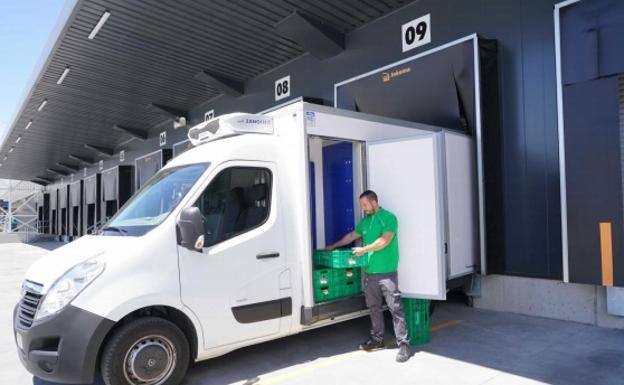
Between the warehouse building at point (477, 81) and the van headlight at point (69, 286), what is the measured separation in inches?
181

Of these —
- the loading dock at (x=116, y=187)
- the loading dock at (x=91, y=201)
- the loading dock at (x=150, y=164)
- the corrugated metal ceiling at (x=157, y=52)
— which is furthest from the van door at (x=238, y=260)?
the loading dock at (x=91, y=201)

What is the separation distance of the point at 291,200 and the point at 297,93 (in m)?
6.53

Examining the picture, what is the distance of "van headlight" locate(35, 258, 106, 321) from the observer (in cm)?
377

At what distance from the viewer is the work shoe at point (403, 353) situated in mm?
4695

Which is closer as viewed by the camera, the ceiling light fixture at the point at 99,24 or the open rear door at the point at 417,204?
the open rear door at the point at 417,204

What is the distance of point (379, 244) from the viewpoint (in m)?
4.85

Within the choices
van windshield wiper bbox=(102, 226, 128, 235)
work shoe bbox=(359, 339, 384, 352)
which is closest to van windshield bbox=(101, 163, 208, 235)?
van windshield wiper bbox=(102, 226, 128, 235)

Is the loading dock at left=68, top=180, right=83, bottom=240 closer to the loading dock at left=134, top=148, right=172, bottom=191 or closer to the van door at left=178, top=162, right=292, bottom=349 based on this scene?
the loading dock at left=134, top=148, right=172, bottom=191

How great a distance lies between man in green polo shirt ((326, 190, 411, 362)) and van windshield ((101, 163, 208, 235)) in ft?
6.13

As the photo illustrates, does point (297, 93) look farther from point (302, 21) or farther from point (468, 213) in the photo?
point (468, 213)

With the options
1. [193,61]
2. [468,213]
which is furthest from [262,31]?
[468,213]

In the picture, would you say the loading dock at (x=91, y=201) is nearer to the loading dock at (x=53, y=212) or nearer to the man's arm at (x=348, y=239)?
the loading dock at (x=53, y=212)

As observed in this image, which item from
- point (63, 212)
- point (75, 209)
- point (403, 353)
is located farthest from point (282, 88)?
point (63, 212)

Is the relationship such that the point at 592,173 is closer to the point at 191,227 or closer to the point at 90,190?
the point at 191,227
